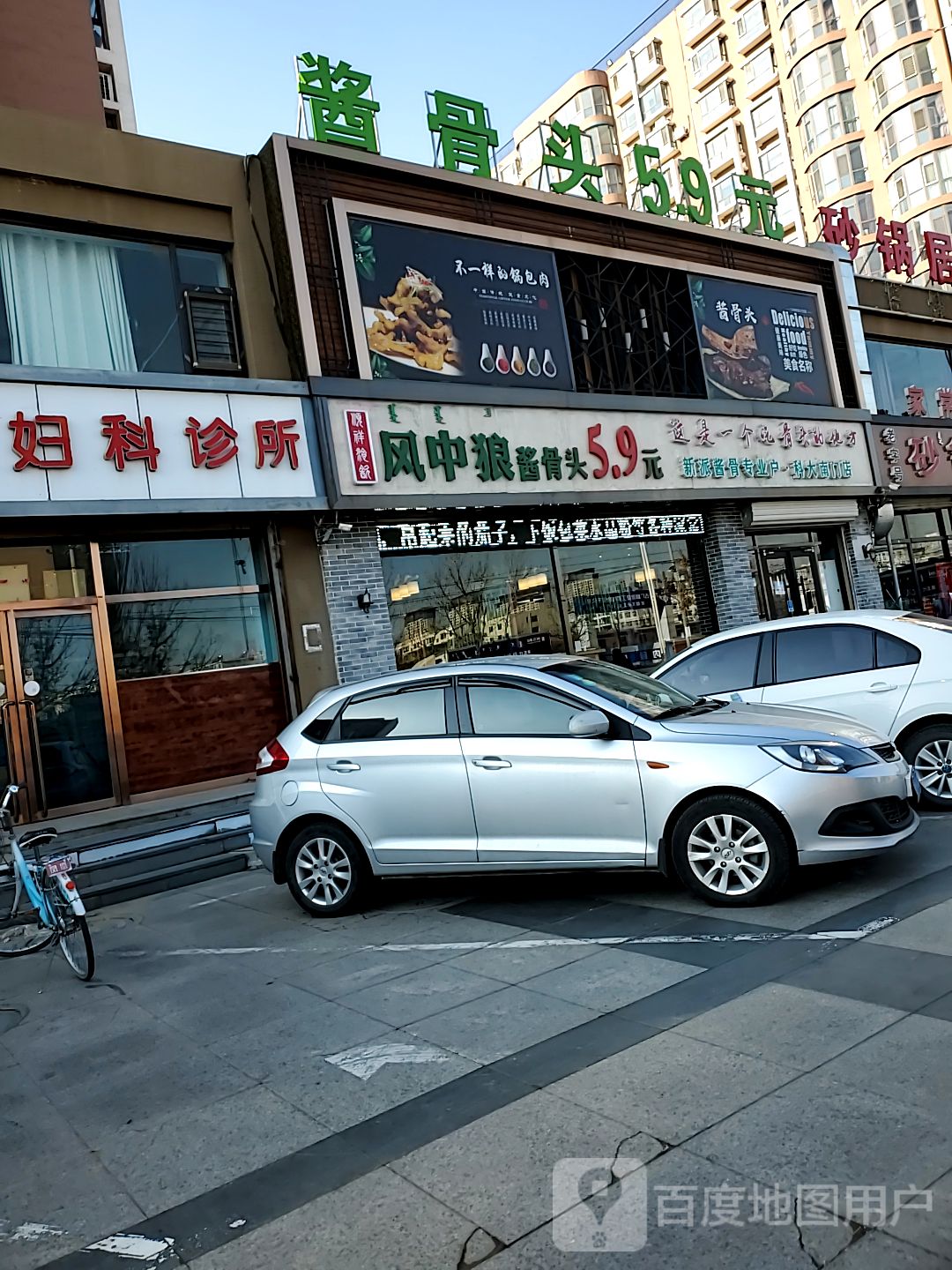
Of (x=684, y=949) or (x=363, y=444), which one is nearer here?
(x=684, y=949)

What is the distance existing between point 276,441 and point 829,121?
4567 cm

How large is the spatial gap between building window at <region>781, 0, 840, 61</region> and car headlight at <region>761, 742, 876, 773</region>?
51656 millimetres

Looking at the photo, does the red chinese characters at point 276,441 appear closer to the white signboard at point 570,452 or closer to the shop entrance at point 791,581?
the white signboard at point 570,452

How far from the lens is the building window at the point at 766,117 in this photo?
162 ft

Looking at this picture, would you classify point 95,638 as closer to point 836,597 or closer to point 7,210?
point 7,210

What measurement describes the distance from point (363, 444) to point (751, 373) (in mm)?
8485

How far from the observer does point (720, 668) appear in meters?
8.57

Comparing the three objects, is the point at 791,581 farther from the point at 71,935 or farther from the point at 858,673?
the point at 71,935

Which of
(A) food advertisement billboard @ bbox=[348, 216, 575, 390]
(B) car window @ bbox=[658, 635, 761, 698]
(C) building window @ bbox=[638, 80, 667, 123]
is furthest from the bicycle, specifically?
(C) building window @ bbox=[638, 80, 667, 123]

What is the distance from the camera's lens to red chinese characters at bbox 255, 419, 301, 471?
1169cm

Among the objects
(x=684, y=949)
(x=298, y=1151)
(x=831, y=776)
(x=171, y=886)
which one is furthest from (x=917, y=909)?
(x=171, y=886)

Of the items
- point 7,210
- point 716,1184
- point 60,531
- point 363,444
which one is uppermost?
point 7,210

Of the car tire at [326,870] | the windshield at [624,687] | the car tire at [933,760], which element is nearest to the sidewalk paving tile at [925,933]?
the windshield at [624,687]

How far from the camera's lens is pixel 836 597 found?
19.0 metres
